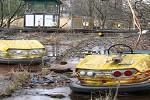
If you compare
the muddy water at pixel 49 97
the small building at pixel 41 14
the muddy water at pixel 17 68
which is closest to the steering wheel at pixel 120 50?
the muddy water at pixel 49 97

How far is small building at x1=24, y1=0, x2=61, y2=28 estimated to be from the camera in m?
32.9

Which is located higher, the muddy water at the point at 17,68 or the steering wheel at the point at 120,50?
the steering wheel at the point at 120,50

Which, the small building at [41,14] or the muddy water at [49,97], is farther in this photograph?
the small building at [41,14]

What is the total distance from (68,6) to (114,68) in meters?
46.1

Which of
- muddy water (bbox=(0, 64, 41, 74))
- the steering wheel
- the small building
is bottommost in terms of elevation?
muddy water (bbox=(0, 64, 41, 74))

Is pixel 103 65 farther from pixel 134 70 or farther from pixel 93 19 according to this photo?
pixel 93 19

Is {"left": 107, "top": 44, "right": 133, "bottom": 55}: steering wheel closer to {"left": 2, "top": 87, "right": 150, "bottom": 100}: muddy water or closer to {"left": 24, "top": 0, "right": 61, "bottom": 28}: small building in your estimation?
{"left": 2, "top": 87, "right": 150, "bottom": 100}: muddy water

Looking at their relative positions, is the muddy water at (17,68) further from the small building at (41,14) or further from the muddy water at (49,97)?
the small building at (41,14)

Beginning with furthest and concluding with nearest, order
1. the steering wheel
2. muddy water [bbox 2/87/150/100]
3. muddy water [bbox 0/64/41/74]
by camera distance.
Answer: muddy water [bbox 0/64/41/74]
the steering wheel
muddy water [bbox 2/87/150/100]

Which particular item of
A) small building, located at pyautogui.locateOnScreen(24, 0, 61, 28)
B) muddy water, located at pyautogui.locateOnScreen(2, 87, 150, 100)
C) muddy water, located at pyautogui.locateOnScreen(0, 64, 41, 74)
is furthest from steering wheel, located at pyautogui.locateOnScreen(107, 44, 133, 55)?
small building, located at pyautogui.locateOnScreen(24, 0, 61, 28)

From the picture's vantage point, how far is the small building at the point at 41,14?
108 ft

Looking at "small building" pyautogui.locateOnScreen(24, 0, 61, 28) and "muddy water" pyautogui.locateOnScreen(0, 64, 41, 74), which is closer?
"muddy water" pyautogui.locateOnScreen(0, 64, 41, 74)

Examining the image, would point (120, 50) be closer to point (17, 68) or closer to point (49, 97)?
point (17, 68)

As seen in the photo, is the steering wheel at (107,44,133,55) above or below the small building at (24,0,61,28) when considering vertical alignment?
below
